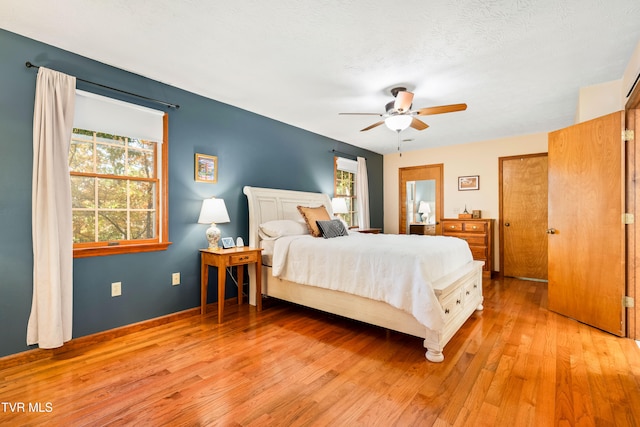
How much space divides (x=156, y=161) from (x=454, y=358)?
329 centimetres

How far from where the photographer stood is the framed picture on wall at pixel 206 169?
338 cm

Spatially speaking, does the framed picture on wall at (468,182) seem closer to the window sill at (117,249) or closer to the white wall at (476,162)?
the white wall at (476,162)

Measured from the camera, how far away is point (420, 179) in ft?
20.6

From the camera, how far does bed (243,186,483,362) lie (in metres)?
2.31

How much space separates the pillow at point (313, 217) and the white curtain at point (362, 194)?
1.77 m

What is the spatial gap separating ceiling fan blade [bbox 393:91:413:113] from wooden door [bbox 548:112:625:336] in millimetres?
1787

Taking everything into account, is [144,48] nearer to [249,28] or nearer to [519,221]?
[249,28]

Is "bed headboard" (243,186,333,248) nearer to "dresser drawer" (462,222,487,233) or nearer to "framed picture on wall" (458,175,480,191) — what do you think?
"dresser drawer" (462,222,487,233)

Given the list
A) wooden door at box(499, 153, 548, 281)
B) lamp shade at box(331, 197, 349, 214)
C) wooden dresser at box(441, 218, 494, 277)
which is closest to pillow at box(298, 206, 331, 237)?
lamp shade at box(331, 197, 349, 214)

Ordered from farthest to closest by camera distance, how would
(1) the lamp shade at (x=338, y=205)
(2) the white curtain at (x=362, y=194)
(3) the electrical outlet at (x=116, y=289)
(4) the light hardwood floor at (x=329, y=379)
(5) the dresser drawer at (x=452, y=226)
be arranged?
1. (2) the white curtain at (x=362, y=194)
2. (5) the dresser drawer at (x=452, y=226)
3. (1) the lamp shade at (x=338, y=205)
4. (3) the electrical outlet at (x=116, y=289)
5. (4) the light hardwood floor at (x=329, y=379)

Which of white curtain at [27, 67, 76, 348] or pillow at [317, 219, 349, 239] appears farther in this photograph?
pillow at [317, 219, 349, 239]

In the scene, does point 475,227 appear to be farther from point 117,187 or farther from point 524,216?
point 117,187

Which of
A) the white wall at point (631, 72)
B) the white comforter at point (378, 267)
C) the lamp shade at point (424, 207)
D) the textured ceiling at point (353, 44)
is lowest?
the white comforter at point (378, 267)

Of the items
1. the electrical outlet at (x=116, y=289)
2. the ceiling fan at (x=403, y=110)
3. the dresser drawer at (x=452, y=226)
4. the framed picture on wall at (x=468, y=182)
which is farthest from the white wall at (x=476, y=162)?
the electrical outlet at (x=116, y=289)
